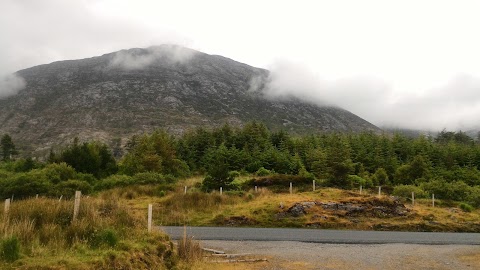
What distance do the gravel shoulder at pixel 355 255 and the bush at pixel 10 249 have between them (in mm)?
8596

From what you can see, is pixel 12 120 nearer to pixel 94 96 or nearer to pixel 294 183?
pixel 94 96

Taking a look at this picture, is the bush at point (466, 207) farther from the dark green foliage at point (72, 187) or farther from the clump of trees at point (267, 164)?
the dark green foliage at point (72, 187)

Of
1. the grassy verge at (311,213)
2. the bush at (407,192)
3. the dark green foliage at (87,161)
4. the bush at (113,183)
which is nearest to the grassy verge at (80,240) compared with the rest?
the grassy verge at (311,213)

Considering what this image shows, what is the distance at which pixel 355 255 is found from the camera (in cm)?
1817

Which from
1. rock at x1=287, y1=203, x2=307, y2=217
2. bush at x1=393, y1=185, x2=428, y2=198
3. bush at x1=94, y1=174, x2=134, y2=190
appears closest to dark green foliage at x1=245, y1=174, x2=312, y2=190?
bush at x1=393, y1=185, x2=428, y2=198

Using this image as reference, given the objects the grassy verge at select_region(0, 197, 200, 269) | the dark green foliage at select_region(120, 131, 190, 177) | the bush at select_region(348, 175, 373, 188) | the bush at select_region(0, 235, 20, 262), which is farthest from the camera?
the dark green foliage at select_region(120, 131, 190, 177)

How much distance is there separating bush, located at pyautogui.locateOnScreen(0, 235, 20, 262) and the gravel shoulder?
8.60 metres

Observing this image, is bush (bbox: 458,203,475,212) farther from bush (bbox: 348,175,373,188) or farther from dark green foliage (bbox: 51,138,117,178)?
dark green foliage (bbox: 51,138,117,178)

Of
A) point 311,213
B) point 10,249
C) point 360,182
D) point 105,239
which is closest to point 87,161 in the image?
point 311,213

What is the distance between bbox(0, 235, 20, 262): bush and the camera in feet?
28.3

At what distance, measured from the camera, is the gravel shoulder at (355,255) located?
15.8 metres

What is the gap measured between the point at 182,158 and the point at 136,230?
2456 inches

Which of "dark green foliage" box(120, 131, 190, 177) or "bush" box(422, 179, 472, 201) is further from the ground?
"dark green foliage" box(120, 131, 190, 177)

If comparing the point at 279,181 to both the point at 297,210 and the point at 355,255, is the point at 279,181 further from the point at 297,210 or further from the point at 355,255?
the point at 355,255
